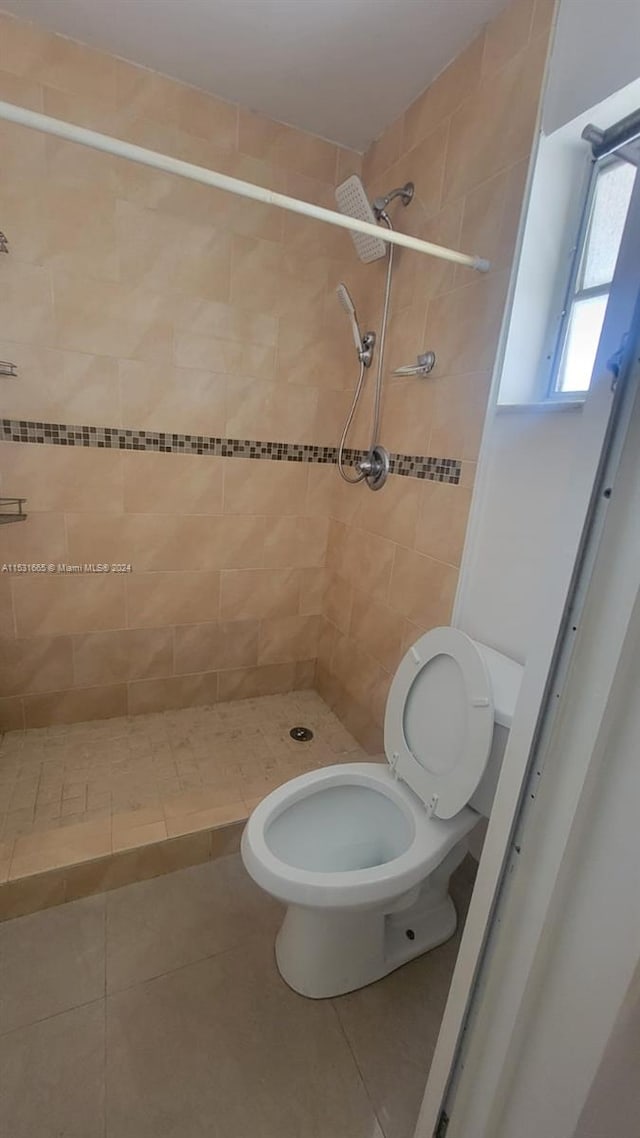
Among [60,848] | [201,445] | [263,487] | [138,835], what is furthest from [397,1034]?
[201,445]

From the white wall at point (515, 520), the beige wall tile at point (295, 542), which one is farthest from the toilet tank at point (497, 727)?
the beige wall tile at point (295, 542)

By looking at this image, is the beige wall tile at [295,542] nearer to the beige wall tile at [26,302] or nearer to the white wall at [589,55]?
the beige wall tile at [26,302]

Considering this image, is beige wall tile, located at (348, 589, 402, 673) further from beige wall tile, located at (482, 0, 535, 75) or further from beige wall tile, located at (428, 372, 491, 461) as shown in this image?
beige wall tile, located at (482, 0, 535, 75)

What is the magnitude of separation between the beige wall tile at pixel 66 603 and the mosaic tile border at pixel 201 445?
0.51m

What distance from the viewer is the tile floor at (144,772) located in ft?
4.64

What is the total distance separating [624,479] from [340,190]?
5.02 ft

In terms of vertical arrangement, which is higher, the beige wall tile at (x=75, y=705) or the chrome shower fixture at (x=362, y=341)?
the chrome shower fixture at (x=362, y=341)

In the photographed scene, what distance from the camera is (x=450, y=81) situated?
4.58 ft

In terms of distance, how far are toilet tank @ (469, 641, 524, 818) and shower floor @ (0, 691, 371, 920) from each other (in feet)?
2.68

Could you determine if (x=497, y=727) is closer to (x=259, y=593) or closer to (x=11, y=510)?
(x=259, y=593)

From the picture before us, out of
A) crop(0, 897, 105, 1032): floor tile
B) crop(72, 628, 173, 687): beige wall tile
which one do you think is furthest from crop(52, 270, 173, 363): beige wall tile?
crop(0, 897, 105, 1032): floor tile

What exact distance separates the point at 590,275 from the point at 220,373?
1.27 metres

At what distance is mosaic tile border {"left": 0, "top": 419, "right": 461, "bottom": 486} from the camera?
1577mm

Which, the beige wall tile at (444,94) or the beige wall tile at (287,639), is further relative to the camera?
the beige wall tile at (287,639)
